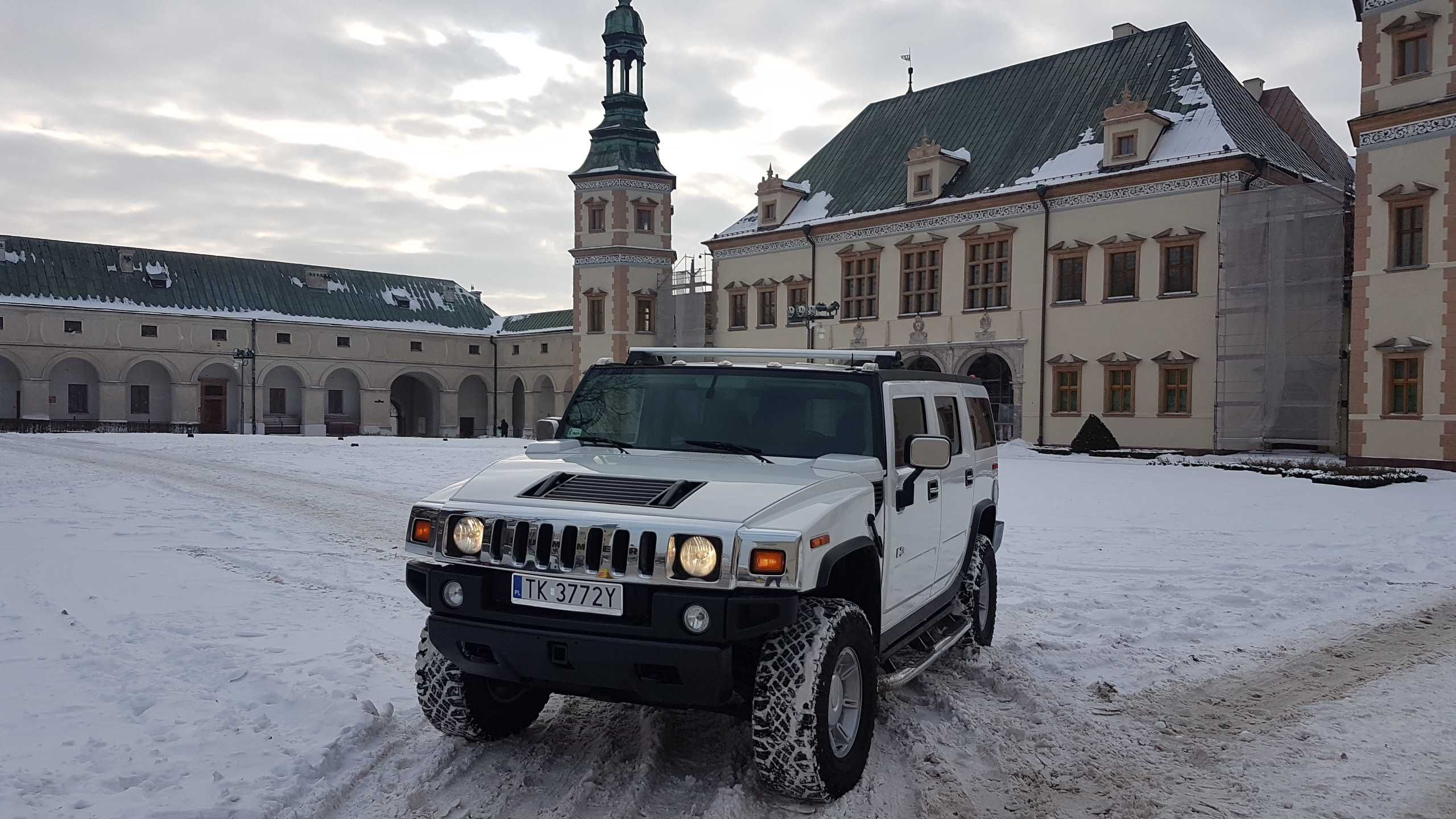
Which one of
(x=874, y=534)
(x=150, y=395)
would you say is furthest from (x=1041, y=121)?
(x=150, y=395)

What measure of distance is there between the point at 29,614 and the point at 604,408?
4.41 meters

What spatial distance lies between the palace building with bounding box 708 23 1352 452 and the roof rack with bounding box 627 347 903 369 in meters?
26.1

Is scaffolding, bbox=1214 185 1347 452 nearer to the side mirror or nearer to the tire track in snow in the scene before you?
the tire track in snow

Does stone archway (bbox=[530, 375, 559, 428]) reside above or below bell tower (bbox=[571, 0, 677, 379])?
below

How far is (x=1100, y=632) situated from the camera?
757cm

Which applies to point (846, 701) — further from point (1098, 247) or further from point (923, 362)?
point (923, 362)

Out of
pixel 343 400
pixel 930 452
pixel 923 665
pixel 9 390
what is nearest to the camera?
pixel 930 452

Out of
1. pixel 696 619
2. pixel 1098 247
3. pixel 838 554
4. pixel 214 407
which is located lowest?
pixel 214 407

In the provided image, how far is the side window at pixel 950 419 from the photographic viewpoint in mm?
6184

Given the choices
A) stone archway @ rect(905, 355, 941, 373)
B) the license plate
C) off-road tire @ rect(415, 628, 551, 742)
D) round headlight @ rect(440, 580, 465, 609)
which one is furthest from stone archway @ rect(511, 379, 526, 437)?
the license plate

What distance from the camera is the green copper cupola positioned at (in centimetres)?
4444

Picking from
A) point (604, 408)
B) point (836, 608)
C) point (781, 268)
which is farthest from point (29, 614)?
point (781, 268)

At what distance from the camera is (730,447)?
5.17m

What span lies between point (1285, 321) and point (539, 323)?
4512 cm
